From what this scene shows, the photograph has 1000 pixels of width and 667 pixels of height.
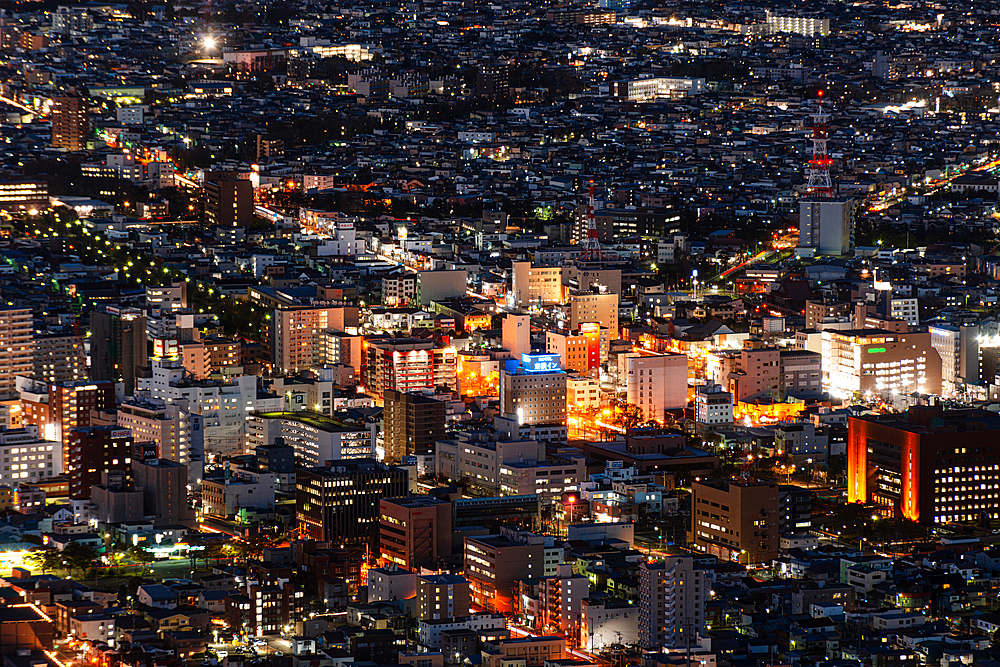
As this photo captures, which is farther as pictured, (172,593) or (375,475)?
(375,475)

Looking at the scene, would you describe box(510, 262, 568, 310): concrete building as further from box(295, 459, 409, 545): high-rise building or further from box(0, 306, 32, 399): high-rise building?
box(295, 459, 409, 545): high-rise building

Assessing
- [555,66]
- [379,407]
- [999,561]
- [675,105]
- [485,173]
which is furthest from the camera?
[555,66]

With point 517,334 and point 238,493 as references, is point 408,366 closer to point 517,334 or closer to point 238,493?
point 517,334

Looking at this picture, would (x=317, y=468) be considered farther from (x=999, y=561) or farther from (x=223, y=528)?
(x=999, y=561)

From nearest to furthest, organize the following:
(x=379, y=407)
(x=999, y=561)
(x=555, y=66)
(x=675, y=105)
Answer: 1. (x=999, y=561)
2. (x=379, y=407)
3. (x=675, y=105)
4. (x=555, y=66)

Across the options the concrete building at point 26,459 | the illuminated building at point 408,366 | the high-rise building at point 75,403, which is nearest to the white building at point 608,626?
the concrete building at point 26,459

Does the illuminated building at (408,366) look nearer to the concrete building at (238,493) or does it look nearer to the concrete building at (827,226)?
the concrete building at (238,493)

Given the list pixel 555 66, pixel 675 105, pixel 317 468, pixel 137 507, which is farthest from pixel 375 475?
pixel 555 66
